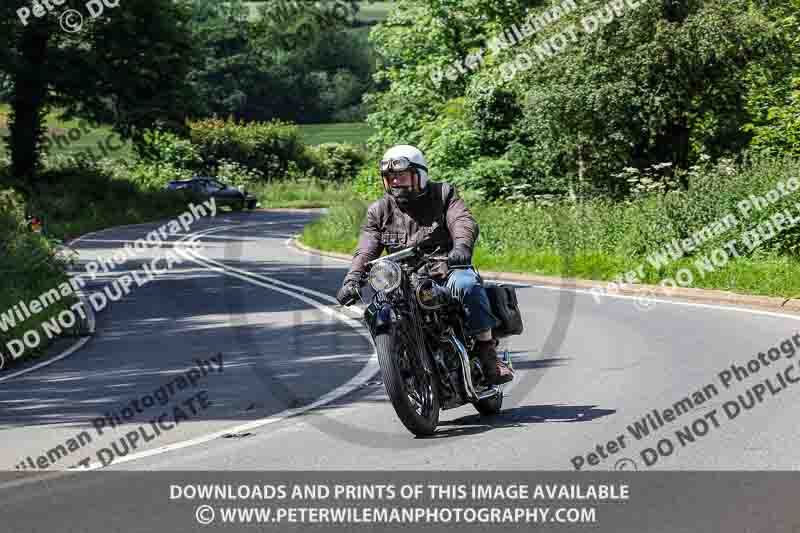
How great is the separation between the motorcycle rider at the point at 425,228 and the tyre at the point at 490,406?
11.8 inches

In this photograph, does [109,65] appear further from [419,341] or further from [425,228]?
[419,341]

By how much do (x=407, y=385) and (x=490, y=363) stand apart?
1.12 m

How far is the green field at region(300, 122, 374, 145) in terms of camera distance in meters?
105

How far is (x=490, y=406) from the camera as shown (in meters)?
9.75

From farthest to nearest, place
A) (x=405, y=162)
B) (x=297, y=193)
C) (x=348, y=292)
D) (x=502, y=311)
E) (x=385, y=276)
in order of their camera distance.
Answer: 1. (x=297, y=193)
2. (x=502, y=311)
3. (x=405, y=162)
4. (x=348, y=292)
5. (x=385, y=276)

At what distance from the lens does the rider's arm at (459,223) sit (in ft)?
29.3

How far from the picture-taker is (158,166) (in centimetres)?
6994

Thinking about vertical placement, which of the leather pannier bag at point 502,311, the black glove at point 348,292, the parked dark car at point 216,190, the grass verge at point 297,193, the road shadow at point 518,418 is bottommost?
the grass verge at point 297,193

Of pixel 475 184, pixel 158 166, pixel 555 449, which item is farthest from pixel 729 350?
pixel 158 166

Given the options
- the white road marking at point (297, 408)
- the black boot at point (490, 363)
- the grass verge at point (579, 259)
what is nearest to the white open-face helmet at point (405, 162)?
the black boot at point (490, 363)

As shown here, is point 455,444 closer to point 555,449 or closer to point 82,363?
point 555,449

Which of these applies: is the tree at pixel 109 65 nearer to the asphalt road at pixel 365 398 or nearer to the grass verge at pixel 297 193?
the grass verge at pixel 297 193

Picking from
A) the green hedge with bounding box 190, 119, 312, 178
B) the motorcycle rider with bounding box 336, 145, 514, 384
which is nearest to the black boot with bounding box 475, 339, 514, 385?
the motorcycle rider with bounding box 336, 145, 514, 384

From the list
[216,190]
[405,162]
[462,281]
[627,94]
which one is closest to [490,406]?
[462,281]
